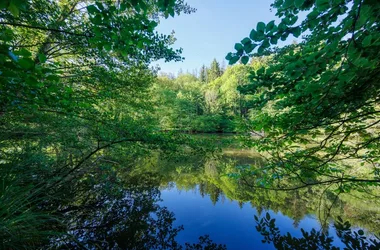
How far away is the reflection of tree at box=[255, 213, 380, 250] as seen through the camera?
2981 millimetres

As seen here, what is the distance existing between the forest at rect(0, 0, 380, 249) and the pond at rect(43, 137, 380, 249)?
0.04 m

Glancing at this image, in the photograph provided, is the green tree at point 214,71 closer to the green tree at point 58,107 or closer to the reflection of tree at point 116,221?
the green tree at point 58,107

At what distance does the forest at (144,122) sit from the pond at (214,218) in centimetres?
4

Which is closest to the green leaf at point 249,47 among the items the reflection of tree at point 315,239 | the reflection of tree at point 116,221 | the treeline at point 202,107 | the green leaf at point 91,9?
the green leaf at point 91,9

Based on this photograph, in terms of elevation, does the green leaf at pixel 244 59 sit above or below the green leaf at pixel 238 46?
below

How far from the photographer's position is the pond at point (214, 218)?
3.27 metres

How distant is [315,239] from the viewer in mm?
3295

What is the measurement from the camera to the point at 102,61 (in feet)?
11.7

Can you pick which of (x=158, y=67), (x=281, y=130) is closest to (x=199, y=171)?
(x=158, y=67)

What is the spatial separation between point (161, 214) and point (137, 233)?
3.34 ft

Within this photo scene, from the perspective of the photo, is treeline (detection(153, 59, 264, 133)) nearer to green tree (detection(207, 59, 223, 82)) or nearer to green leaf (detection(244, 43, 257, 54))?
green tree (detection(207, 59, 223, 82))

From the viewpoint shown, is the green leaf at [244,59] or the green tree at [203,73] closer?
the green leaf at [244,59]

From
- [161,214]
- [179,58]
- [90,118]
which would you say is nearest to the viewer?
[90,118]

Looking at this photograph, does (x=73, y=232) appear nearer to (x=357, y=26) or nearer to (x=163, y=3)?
(x=163, y=3)
